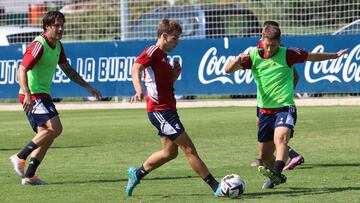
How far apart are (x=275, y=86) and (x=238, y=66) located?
469 mm

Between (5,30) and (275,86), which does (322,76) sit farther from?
(275,86)

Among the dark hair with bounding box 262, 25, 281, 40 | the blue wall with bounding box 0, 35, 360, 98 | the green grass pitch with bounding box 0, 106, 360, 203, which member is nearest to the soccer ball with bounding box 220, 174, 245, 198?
the green grass pitch with bounding box 0, 106, 360, 203

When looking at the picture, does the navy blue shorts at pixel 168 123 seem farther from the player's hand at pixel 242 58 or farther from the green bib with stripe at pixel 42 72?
the green bib with stripe at pixel 42 72

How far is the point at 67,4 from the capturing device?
30.9 metres

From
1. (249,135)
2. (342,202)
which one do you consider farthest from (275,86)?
(249,135)

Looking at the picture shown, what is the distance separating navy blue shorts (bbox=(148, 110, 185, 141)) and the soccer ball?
26.7 inches

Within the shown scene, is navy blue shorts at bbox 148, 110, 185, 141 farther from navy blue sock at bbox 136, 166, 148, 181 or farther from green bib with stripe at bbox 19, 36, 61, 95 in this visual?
green bib with stripe at bbox 19, 36, 61, 95

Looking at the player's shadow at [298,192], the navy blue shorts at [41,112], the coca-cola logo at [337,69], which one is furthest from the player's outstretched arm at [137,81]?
the coca-cola logo at [337,69]

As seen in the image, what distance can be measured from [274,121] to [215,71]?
12659 mm

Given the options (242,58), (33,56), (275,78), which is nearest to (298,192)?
(275,78)

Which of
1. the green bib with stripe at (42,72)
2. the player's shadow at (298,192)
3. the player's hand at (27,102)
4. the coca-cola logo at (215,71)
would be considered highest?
the green bib with stripe at (42,72)

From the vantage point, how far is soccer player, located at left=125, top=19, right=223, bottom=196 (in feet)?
34.0

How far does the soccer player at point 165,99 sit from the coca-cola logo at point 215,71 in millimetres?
13079

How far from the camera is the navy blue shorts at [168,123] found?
10.4 metres
